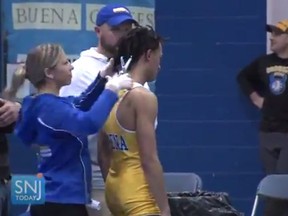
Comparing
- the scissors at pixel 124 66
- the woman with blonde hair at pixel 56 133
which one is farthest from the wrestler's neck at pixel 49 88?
the scissors at pixel 124 66

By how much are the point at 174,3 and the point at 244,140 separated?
49.7 inches

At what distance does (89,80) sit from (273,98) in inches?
92.2

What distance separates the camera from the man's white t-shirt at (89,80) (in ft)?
20.3

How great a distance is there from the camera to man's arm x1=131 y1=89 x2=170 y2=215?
17.1 feet

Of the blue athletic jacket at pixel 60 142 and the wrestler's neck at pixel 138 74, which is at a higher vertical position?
the wrestler's neck at pixel 138 74

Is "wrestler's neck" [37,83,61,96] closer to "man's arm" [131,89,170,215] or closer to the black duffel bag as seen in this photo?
"man's arm" [131,89,170,215]

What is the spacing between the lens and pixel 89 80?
6273 mm

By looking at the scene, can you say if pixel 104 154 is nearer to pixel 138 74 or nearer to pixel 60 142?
pixel 60 142

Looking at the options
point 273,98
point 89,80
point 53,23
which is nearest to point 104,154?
point 89,80

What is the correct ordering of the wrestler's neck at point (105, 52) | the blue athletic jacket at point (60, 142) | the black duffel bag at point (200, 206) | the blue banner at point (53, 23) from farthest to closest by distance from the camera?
the blue banner at point (53, 23) < the wrestler's neck at point (105, 52) < the black duffel bag at point (200, 206) < the blue athletic jacket at point (60, 142)

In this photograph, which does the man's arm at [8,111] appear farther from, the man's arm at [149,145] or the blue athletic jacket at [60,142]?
the man's arm at [149,145]

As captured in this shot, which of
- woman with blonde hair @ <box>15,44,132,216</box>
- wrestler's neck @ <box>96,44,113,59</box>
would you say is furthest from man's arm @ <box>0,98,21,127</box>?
wrestler's neck @ <box>96,44,113,59</box>

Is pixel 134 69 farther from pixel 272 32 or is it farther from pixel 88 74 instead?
pixel 272 32

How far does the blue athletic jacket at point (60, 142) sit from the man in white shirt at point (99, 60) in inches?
31.9
